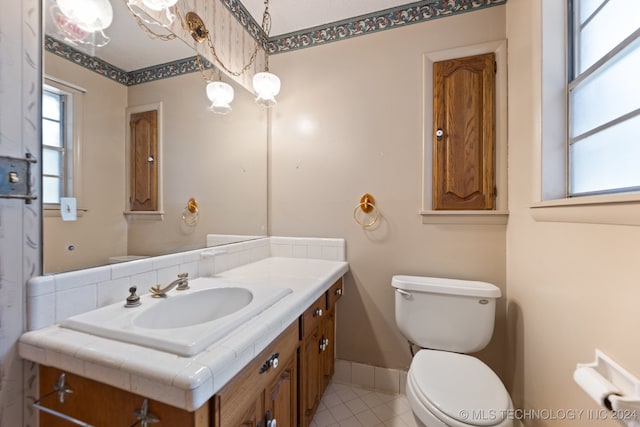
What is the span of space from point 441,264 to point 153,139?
1.68 m

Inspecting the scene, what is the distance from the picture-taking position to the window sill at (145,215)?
1.06 m

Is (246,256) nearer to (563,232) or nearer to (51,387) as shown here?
(51,387)

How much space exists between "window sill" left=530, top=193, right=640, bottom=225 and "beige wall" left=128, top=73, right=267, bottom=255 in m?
1.59

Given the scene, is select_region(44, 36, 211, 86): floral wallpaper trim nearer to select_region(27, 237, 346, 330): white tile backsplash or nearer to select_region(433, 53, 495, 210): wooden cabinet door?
select_region(27, 237, 346, 330): white tile backsplash

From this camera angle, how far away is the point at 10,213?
2.36ft

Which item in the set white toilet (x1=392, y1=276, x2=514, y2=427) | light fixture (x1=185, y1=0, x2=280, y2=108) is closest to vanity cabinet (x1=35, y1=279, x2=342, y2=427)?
white toilet (x1=392, y1=276, x2=514, y2=427)

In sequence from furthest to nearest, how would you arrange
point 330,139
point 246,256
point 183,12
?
point 330,139, point 246,256, point 183,12

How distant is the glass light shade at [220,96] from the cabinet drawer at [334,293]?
126 cm

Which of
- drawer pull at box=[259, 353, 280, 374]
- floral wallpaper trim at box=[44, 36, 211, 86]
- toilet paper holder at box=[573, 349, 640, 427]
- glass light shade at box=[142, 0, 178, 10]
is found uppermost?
glass light shade at box=[142, 0, 178, 10]

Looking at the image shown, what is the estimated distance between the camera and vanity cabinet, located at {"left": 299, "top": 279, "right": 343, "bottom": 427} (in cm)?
114

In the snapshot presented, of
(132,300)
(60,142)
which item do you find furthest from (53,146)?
(132,300)

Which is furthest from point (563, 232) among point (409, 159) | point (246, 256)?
point (246, 256)

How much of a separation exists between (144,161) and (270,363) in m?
0.97

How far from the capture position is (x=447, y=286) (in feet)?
4.48
